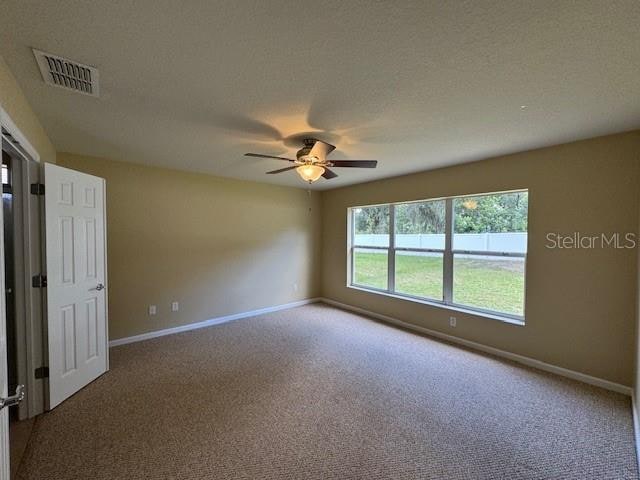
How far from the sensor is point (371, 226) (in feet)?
16.9

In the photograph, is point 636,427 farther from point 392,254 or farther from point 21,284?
point 21,284

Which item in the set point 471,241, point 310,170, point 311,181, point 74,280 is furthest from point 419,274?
point 74,280

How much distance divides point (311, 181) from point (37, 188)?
235 centimetres

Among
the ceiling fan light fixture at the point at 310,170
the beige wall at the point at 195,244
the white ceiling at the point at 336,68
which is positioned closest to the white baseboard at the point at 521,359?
the beige wall at the point at 195,244

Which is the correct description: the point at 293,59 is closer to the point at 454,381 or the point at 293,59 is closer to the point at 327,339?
the point at 454,381

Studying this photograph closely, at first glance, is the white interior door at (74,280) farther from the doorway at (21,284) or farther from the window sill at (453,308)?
the window sill at (453,308)

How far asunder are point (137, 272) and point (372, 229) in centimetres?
380

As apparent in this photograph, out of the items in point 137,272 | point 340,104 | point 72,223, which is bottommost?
point 137,272

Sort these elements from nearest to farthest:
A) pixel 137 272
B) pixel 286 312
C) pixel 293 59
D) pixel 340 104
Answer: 1. pixel 293 59
2. pixel 340 104
3. pixel 137 272
4. pixel 286 312

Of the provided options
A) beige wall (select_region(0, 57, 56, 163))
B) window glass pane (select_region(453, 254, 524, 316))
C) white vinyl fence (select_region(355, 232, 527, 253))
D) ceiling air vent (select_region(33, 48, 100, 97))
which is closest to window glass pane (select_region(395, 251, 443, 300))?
white vinyl fence (select_region(355, 232, 527, 253))

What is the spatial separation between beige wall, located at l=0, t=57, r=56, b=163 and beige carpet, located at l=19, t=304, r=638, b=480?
220cm

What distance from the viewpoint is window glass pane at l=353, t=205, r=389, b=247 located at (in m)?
4.90

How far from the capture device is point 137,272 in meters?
3.77

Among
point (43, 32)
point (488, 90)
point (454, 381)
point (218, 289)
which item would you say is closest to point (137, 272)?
point (218, 289)
